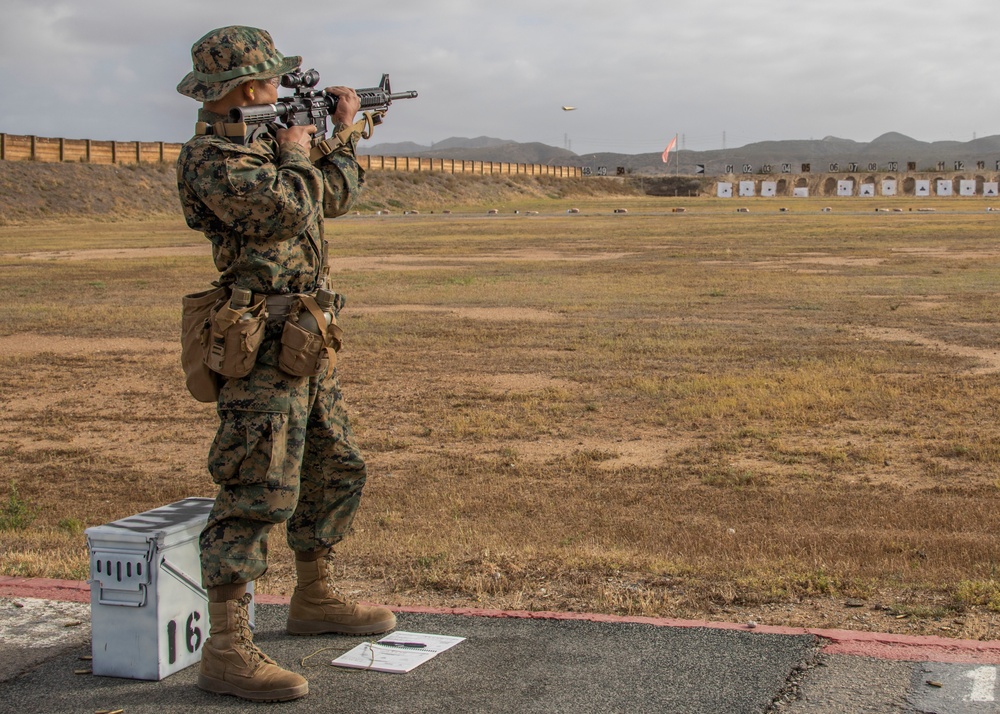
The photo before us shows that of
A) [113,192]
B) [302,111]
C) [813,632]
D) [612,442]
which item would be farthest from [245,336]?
[113,192]

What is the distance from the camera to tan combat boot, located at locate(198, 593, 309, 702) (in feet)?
11.0

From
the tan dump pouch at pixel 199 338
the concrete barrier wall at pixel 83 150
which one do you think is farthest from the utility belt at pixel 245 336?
the concrete barrier wall at pixel 83 150

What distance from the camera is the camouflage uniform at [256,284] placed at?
132 inches

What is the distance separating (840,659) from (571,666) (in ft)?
2.82

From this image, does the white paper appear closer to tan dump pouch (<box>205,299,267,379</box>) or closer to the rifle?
tan dump pouch (<box>205,299,267,379</box>)

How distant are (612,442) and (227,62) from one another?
5.38 m

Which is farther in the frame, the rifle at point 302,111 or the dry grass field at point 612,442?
the dry grass field at point 612,442

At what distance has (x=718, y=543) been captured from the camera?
224 inches

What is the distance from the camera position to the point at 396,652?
12.2ft

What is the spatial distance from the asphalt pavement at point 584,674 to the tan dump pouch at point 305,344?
1005 millimetres

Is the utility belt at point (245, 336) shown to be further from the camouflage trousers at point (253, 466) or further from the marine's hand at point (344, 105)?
the marine's hand at point (344, 105)

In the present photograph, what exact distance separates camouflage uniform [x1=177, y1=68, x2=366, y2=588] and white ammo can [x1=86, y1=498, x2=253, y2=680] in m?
0.17

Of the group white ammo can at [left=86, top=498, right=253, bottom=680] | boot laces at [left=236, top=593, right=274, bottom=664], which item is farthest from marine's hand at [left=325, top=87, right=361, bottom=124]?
boot laces at [left=236, top=593, right=274, bottom=664]

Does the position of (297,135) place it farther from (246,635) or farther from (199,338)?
(246,635)
